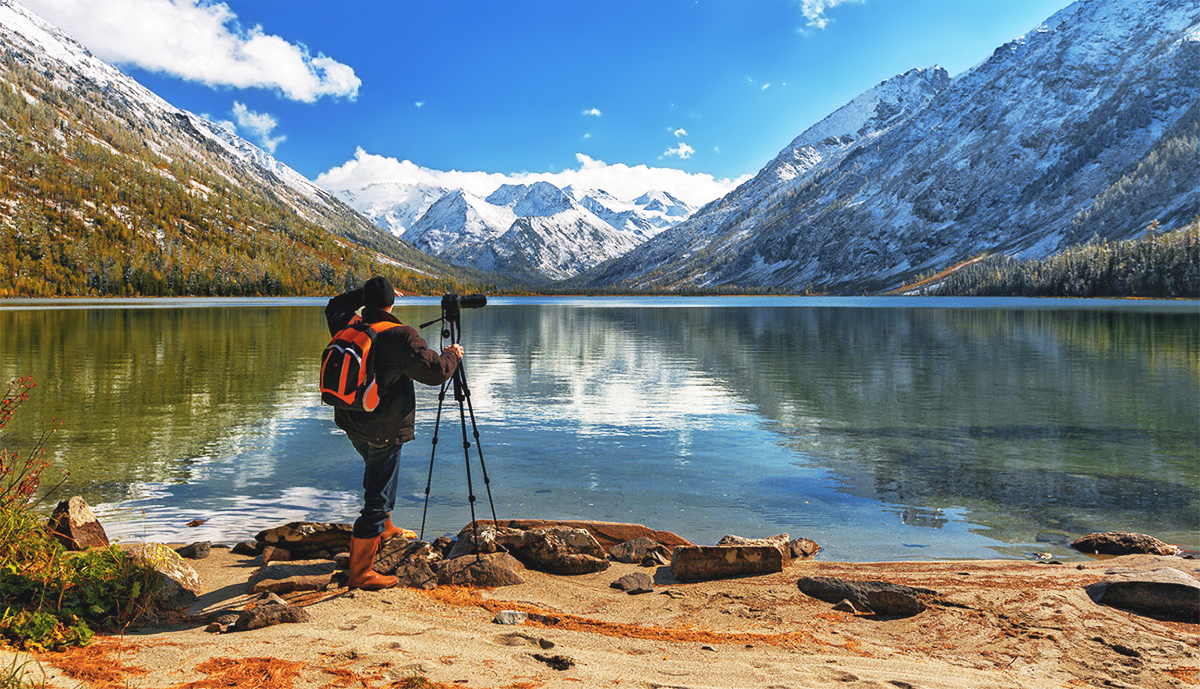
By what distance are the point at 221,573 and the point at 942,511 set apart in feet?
45.0

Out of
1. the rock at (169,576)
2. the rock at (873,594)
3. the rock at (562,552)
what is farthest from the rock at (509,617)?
the rock at (873,594)

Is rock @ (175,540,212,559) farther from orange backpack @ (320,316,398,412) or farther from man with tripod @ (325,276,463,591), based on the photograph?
orange backpack @ (320,316,398,412)

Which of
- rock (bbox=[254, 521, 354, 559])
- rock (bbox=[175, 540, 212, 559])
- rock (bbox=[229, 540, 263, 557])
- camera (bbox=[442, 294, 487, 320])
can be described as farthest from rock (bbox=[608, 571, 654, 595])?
rock (bbox=[175, 540, 212, 559])

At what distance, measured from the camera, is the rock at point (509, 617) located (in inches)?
314

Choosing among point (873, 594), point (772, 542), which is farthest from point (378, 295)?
point (873, 594)

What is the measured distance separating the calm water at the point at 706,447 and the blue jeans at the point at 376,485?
15.0 ft

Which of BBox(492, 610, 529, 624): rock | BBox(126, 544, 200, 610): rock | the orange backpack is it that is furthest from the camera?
the orange backpack

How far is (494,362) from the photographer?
4622 centimetres

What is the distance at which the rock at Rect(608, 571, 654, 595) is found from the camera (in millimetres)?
9617

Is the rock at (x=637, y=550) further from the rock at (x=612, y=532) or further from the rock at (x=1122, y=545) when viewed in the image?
the rock at (x=1122, y=545)

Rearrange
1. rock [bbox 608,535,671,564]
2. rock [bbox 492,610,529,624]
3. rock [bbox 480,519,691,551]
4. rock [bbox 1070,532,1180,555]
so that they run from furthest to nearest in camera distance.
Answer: rock [bbox 480,519,691,551] < rock [bbox 1070,532,1180,555] < rock [bbox 608,535,671,564] < rock [bbox 492,610,529,624]

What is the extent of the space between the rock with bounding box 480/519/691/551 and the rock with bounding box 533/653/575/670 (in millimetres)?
5216

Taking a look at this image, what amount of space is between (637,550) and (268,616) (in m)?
5.81

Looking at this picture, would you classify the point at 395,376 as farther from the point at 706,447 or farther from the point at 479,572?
the point at 706,447
